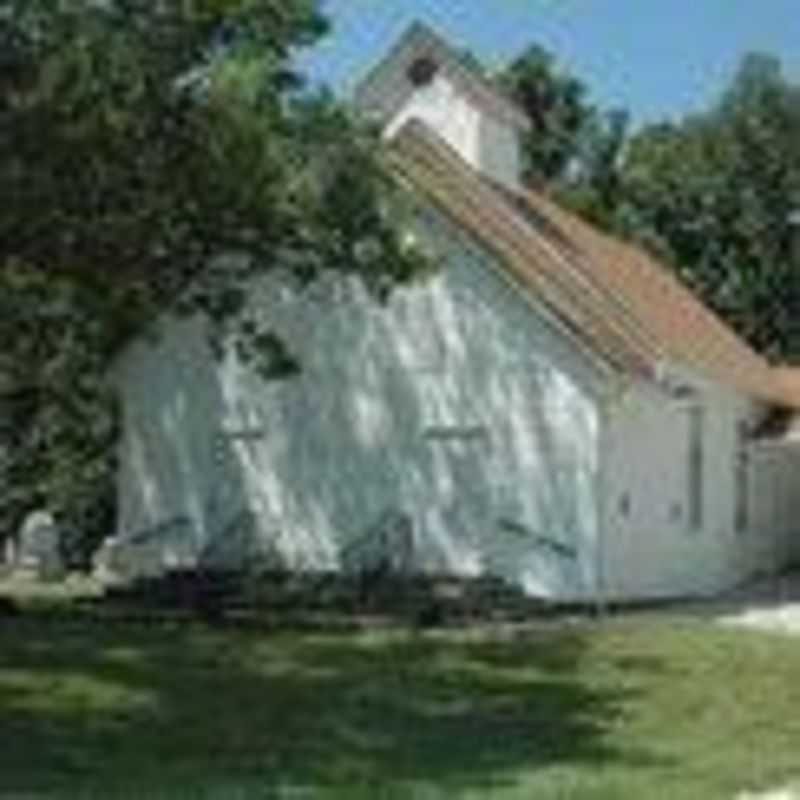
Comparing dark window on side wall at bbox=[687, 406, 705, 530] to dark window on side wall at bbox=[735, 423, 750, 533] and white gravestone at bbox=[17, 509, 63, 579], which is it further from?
white gravestone at bbox=[17, 509, 63, 579]

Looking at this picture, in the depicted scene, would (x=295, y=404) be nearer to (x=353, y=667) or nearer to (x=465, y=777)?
(x=353, y=667)

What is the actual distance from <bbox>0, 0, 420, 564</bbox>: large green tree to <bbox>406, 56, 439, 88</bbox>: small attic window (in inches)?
385

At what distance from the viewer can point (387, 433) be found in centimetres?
4244

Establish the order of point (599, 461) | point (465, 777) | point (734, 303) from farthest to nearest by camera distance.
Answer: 1. point (734, 303)
2. point (599, 461)
3. point (465, 777)

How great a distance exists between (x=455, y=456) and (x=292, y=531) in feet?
9.46

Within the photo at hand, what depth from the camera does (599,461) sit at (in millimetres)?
40688

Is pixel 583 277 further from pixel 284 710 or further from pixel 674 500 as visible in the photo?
pixel 284 710

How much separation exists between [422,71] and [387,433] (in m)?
6.96

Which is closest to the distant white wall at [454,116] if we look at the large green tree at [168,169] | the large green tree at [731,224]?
the large green tree at [168,169]

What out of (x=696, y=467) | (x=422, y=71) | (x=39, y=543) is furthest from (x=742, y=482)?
(x=39, y=543)

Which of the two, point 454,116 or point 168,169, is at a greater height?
point 454,116

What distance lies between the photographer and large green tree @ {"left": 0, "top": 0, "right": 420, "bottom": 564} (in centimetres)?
2812

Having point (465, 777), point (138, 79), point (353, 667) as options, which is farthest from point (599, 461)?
point (465, 777)

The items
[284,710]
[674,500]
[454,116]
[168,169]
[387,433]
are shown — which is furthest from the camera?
[454,116]
